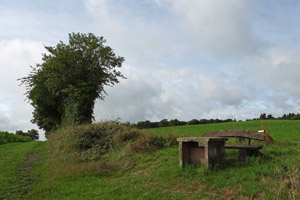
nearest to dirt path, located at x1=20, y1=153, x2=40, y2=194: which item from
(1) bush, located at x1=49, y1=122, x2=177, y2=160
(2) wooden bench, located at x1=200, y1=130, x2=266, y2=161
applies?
(1) bush, located at x1=49, y1=122, x2=177, y2=160

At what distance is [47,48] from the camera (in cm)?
3141

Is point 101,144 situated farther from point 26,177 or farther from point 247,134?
point 247,134

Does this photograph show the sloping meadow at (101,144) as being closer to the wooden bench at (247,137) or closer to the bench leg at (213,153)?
the wooden bench at (247,137)

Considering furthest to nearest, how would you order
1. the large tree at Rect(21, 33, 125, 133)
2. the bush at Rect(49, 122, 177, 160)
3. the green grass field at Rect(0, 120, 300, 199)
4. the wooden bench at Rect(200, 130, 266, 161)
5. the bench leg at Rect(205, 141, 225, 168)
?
the large tree at Rect(21, 33, 125, 133) → the bush at Rect(49, 122, 177, 160) → the wooden bench at Rect(200, 130, 266, 161) → the bench leg at Rect(205, 141, 225, 168) → the green grass field at Rect(0, 120, 300, 199)

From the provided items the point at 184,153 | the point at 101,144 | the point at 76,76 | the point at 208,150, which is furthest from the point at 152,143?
the point at 76,76

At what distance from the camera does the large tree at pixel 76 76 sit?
27125mm

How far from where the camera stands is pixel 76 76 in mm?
28781

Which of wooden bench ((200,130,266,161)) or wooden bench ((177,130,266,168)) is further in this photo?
wooden bench ((200,130,266,161))

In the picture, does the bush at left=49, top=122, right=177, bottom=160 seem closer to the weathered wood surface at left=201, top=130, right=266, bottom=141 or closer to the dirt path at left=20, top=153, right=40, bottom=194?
the dirt path at left=20, top=153, right=40, bottom=194

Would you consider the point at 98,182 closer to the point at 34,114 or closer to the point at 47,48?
the point at 47,48

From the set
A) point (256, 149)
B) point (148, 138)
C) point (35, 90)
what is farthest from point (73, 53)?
point (256, 149)

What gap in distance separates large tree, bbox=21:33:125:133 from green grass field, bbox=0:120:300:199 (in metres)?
16.3

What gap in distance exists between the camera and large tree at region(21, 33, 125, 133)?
27.1m

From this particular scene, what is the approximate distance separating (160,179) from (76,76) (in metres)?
23.3
